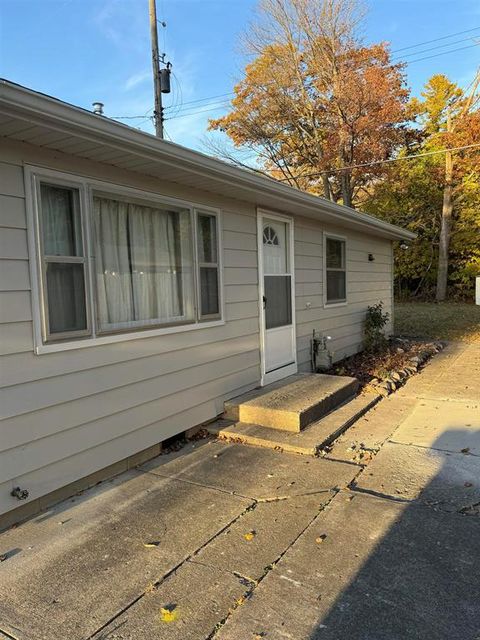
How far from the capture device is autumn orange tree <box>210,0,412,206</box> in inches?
577

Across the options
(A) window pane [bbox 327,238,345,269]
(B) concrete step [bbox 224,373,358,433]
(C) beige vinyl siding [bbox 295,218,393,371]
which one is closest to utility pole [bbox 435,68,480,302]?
(C) beige vinyl siding [bbox 295,218,393,371]

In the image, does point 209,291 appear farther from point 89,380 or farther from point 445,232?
point 445,232

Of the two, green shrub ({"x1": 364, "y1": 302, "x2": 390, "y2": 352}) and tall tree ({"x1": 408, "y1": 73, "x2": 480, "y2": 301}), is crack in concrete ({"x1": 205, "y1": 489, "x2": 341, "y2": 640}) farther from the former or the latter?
tall tree ({"x1": 408, "y1": 73, "x2": 480, "y2": 301})

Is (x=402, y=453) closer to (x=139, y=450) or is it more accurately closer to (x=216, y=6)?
(x=139, y=450)

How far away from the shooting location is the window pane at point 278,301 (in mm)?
5516

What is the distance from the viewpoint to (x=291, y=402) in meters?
4.55

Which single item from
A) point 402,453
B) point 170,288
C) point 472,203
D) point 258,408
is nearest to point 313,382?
point 258,408

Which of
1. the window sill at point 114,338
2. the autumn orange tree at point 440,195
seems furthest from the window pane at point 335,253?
the autumn orange tree at point 440,195

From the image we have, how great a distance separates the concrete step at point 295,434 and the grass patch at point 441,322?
22.3 ft

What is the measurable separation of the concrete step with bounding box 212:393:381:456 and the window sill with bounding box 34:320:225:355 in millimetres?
1007

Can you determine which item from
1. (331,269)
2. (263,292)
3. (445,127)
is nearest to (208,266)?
(263,292)

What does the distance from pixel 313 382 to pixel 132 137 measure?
11.3 feet

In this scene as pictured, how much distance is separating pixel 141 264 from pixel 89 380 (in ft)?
3.52

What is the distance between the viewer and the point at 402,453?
379cm
